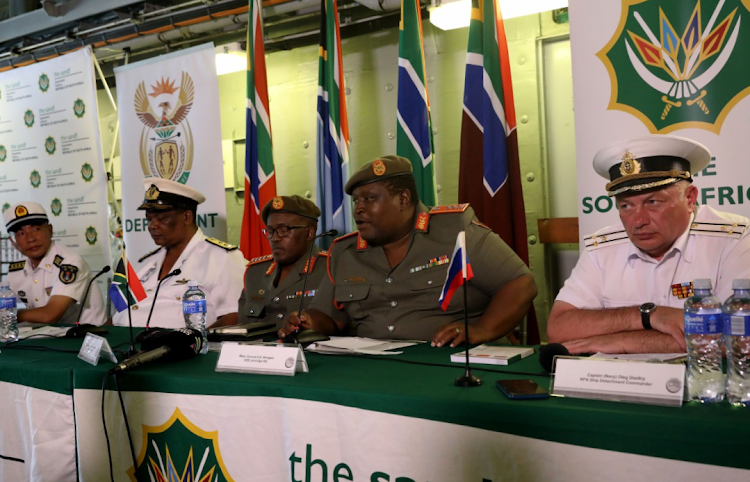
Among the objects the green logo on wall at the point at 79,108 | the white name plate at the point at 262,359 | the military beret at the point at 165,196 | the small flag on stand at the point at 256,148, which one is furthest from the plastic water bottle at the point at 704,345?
the green logo on wall at the point at 79,108

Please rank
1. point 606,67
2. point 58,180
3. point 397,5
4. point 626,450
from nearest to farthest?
1. point 626,450
2. point 606,67
3. point 397,5
4. point 58,180

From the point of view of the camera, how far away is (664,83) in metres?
2.63

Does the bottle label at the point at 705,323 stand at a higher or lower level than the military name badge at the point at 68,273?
lower

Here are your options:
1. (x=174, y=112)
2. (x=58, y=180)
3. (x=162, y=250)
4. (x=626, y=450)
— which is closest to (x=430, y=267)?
(x=626, y=450)

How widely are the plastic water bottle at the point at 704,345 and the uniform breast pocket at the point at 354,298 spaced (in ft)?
4.52

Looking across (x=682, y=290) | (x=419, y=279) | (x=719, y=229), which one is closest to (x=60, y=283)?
(x=419, y=279)

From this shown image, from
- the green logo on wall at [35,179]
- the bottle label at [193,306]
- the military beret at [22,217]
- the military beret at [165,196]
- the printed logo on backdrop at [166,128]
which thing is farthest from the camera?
the green logo on wall at [35,179]

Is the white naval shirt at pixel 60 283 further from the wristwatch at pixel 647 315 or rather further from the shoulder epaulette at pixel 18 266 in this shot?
the wristwatch at pixel 647 315

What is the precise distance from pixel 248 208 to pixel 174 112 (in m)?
0.92

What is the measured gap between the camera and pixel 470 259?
240 centimetres

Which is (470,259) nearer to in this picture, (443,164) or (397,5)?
(443,164)

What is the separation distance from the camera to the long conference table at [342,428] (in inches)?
43.5

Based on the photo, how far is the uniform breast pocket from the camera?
2.50m

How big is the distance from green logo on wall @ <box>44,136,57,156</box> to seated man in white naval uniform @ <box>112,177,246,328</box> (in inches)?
75.8
